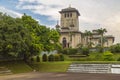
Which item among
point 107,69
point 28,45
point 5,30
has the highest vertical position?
point 5,30

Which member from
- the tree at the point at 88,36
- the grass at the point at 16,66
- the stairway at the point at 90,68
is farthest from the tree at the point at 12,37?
the tree at the point at 88,36

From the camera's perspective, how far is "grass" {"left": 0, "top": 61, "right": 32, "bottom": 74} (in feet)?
105

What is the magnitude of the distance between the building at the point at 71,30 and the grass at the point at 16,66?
1901 inches

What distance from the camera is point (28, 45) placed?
1324 inches

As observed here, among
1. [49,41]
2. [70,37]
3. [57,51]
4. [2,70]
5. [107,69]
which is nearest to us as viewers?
[2,70]

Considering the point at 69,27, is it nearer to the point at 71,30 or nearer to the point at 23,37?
the point at 71,30

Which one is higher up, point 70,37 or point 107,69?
point 70,37

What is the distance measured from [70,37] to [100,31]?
39.0 feet

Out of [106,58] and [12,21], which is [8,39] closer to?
[12,21]

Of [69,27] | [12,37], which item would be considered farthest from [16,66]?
[69,27]

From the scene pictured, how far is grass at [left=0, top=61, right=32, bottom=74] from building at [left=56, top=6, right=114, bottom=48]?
158ft

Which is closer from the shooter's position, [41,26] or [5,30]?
[5,30]

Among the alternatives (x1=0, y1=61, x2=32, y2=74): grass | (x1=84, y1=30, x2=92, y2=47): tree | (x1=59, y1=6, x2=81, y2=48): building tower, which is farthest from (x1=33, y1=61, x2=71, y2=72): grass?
(x1=59, y1=6, x2=81, y2=48): building tower

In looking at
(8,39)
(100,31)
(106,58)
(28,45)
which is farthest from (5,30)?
(100,31)
